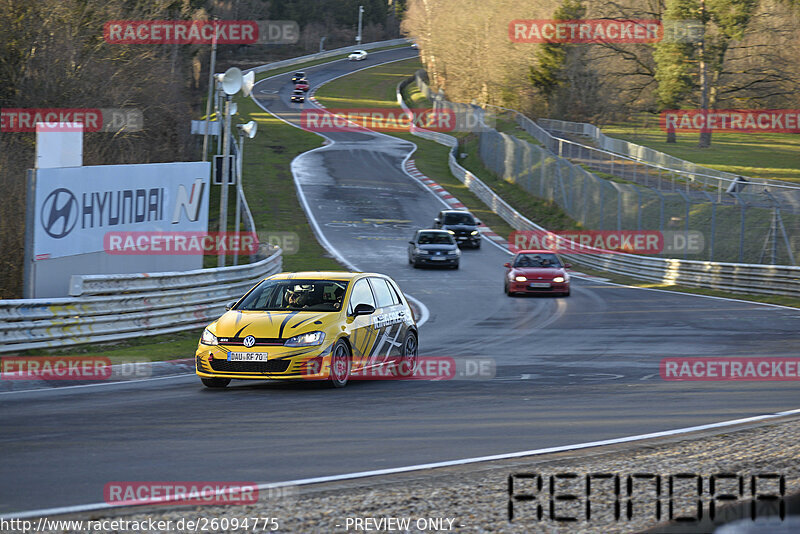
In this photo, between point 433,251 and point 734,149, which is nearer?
point 433,251

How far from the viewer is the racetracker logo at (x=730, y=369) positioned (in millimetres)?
14078

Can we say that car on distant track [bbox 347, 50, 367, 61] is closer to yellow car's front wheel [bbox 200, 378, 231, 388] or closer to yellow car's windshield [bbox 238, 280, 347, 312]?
yellow car's windshield [bbox 238, 280, 347, 312]

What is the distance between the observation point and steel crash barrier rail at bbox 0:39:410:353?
14203 mm

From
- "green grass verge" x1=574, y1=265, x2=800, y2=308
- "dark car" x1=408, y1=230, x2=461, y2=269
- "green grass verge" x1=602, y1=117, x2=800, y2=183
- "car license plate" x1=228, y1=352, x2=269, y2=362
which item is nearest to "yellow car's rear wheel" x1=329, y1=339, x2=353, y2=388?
"car license plate" x1=228, y1=352, x2=269, y2=362

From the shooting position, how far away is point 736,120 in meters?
87.5

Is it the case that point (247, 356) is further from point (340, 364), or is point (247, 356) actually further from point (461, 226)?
point (461, 226)

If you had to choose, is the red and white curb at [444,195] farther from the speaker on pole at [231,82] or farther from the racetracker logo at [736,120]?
the racetracker logo at [736,120]

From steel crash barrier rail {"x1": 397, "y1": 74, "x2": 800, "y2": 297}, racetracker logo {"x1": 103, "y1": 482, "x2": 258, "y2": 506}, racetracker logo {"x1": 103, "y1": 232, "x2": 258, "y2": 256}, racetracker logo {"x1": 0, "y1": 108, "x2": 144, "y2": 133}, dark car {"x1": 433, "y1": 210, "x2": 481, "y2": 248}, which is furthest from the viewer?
dark car {"x1": 433, "y1": 210, "x2": 481, "y2": 248}

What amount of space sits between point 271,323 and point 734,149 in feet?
233

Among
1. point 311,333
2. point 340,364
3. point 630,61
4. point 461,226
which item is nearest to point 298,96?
point 630,61

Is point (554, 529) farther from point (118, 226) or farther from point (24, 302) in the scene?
point (118, 226)

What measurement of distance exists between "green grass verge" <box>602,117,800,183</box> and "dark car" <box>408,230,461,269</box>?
32211 millimetres

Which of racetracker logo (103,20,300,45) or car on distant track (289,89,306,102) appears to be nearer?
racetracker logo (103,20,300,45)

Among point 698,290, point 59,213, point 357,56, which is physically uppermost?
point 357,56
